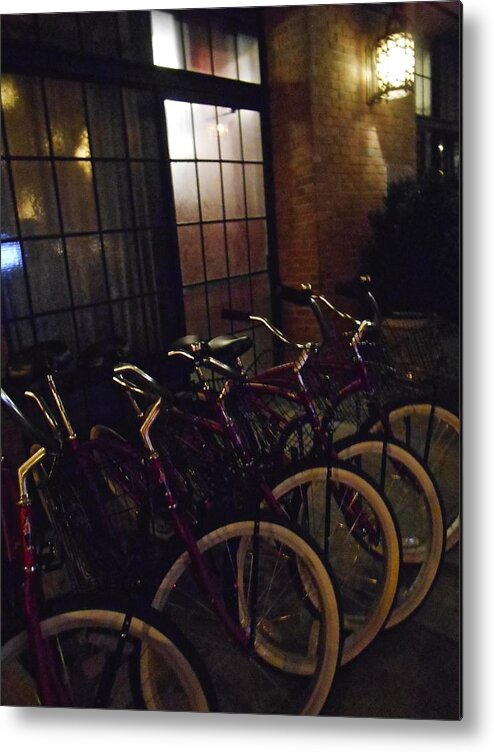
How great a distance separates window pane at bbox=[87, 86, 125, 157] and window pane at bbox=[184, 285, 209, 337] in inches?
29.2

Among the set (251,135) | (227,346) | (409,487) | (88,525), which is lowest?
(409,487)

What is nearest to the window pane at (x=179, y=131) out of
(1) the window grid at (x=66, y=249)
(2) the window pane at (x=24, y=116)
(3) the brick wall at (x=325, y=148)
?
(1) the window grid at (x=66, y=249)

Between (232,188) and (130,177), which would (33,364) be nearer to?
(130,177)

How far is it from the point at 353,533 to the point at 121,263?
1709mm

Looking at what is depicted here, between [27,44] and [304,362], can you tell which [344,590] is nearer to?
[304,362]

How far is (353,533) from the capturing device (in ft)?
7.45

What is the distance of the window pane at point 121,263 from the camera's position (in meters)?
2.48

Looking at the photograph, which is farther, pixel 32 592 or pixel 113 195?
pixel 113 195

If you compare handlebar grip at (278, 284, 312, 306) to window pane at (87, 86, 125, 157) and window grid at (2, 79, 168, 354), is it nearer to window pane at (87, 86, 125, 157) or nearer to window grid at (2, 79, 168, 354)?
window grid at (2, 79, 168, 354)

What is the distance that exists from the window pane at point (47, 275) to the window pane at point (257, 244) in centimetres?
95

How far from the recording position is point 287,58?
8.37ft

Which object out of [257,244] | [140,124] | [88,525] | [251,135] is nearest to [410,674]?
[88,525]

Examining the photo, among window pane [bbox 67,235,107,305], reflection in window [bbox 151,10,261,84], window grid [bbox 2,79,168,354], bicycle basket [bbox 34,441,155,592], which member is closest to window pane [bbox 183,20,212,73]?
reflection in window [bbox 151,10,261,84]

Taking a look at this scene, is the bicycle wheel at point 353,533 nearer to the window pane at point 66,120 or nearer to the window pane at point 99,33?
the window pane at point 66,120
